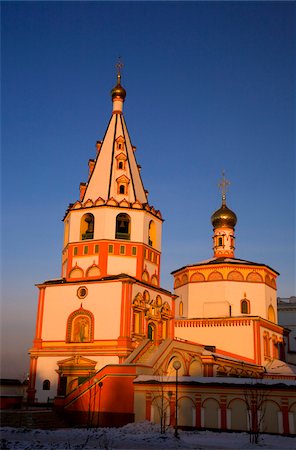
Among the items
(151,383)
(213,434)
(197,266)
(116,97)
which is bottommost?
(213,434)

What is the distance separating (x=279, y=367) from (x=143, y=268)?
11421 mm

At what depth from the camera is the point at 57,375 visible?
27281 millimetres

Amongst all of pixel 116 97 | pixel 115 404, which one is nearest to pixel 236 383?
pixel 115 404

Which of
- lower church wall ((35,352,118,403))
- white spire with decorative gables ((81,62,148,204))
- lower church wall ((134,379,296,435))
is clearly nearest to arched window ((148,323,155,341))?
lower church wall ((35,352,118,403))

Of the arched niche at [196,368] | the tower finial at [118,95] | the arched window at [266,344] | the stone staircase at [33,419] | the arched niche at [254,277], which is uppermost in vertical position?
the tower finial at [118,95]

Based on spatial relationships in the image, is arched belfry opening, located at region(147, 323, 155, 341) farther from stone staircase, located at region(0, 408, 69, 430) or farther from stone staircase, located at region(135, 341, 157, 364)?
stone staircase, located at region(0, 408, 69, 430)

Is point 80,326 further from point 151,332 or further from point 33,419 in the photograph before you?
point 33,419

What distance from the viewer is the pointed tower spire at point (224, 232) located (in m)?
40.5

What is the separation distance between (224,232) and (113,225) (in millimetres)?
13270

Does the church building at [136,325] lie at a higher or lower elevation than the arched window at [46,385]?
higher

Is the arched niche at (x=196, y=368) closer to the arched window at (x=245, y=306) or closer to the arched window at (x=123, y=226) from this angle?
the arched window at (x=123, y=226)

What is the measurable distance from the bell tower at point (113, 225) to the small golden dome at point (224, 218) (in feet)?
31.8

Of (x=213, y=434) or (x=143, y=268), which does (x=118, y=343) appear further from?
(x=213, y=434)

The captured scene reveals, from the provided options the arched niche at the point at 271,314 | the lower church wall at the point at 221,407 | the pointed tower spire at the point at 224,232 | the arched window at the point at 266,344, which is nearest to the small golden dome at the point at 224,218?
the pointed tower spire at the point at 224,232
